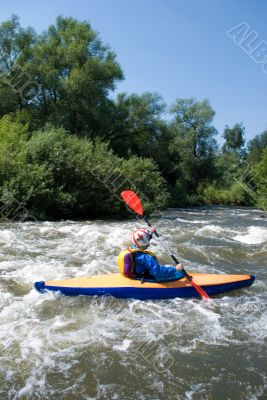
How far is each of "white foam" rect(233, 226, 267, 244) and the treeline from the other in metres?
4.97

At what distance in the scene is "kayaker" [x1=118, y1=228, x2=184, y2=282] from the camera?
539 centimetres

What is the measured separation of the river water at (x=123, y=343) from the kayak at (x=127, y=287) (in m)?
0.11

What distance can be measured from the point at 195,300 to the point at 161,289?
1.62 feet

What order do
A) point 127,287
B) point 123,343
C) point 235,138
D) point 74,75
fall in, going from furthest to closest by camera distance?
1. point 235,138
2. point 74,75
3. point 127,287
4. point 123,343

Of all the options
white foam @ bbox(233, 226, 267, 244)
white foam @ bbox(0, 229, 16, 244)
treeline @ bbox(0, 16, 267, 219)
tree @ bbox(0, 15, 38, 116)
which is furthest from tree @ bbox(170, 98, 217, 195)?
white foam @ bbox(0, 229, 16, 244)

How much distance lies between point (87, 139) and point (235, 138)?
4536 cm

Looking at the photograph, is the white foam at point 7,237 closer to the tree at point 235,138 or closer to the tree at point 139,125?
the tree at point 139,125

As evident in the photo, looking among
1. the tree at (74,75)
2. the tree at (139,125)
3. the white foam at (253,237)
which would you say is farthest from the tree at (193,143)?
the white foam at (253,237)

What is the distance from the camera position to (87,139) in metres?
20.0

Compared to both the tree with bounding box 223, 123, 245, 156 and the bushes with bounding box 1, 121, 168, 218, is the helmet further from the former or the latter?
the tree with bounding box 223, 123, 245, 156

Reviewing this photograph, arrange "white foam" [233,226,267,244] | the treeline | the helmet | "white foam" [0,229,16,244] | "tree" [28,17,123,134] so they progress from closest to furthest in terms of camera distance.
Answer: the helmet
"white foam" [0,229,16,244]
"white foam" [233,226,267,244]
the treeline
"tree" [28,17,123,134]

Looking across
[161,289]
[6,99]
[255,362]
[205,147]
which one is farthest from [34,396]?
[205,147]

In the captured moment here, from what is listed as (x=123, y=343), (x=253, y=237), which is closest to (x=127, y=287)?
(x=123, y=343)

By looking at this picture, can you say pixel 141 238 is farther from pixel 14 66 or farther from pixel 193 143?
pixel 193 143
